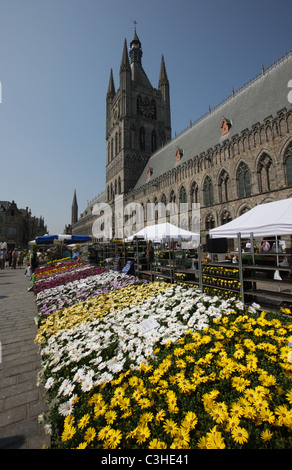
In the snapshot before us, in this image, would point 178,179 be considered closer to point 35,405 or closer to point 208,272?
point 208,272

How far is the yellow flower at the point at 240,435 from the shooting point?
1538 millimetres

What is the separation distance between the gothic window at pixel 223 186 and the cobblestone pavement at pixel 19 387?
2124cm

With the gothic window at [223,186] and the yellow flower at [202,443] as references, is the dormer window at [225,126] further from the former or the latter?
the yellow flower at [202,443]

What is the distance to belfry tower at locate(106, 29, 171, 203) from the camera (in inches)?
1714

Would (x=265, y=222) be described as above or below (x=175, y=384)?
above

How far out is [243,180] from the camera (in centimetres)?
2091

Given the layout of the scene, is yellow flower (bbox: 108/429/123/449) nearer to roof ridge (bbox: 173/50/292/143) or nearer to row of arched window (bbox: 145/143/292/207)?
row of arched window (bbox: 145/143/292/207)

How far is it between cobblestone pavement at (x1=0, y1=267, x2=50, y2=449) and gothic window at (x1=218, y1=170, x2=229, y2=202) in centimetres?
2124

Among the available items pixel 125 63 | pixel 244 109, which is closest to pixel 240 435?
pixel 244 109

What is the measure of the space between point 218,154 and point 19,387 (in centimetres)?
2486

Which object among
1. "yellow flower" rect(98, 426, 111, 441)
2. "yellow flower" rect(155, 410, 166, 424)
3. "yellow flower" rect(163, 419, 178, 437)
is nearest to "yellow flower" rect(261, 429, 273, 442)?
"yellow flower" rect(163, 419, 178, 437)

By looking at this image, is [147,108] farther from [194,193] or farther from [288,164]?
[288,164]

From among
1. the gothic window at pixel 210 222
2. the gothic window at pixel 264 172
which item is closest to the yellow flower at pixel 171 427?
the gothic window at pixel 264 172
